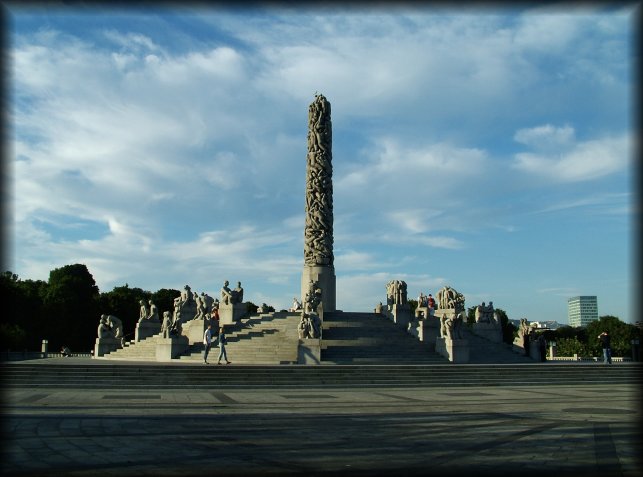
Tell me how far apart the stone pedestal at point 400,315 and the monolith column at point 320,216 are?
4.66 meters

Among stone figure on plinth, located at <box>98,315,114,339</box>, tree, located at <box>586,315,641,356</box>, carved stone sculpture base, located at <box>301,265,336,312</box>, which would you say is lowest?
tree, located at <box>586,315,641,356</box>

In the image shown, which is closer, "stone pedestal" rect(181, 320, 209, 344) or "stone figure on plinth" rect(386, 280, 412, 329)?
"stone pedestal" rect(181, 320, 209, 344)

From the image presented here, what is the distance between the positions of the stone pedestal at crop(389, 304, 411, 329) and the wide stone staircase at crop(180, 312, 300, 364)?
5.83 m

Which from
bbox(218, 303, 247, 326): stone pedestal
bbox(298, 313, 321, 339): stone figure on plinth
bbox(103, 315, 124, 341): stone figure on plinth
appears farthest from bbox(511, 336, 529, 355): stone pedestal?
bbox(103, 315, 124, 341): stone figure on plinth

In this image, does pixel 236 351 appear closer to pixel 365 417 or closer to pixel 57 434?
pixel 365 417

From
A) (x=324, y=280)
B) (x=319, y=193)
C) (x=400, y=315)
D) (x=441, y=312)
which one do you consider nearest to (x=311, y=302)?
(x=400, y=315)

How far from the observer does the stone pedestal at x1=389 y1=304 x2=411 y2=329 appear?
35438 mm

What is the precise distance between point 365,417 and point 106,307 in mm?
Result: 58167

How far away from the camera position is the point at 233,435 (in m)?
10.4

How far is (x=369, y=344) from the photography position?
29828 millimetres

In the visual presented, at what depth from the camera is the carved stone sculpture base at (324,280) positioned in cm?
3872

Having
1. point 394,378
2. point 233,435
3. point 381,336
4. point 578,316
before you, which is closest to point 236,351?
point 381,336

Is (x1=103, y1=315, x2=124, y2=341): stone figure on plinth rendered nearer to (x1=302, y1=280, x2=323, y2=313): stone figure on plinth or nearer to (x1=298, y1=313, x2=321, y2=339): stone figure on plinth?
(x1=302, y1=280, x2=323, y2=313): stone figure on plinth

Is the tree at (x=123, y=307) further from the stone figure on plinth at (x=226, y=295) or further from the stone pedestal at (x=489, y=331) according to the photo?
the stone pedestal at (x=489, y=331)
